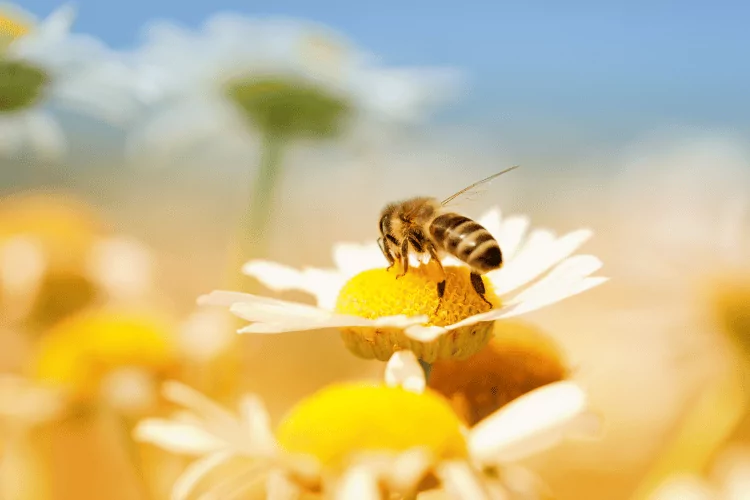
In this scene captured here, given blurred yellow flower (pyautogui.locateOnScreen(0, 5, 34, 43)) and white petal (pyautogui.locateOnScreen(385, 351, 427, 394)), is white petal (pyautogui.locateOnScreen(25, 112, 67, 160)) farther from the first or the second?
white petal (pyautogui.locateOnScreen(385, 351, 427, 394))

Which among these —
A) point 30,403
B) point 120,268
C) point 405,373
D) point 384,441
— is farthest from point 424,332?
point 120,268

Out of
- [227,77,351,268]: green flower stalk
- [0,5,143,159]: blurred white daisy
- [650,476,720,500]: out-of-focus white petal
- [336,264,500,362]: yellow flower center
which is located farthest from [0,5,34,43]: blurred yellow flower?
[650,476,720,500]: out-of-focus white petal

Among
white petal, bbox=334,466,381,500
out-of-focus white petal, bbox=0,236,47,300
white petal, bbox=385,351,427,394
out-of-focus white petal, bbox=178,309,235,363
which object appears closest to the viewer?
white petal, bbox=334,466,381,500

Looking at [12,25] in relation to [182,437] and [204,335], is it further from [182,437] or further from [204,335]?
[182,437]

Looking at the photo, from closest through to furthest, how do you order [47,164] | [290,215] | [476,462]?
[476,462] < [290,215] < [47,164]

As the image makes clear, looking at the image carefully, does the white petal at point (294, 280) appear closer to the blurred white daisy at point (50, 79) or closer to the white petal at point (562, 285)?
the white petal at point (562, 285)

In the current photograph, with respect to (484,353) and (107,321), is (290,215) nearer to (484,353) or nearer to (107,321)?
(107,321)

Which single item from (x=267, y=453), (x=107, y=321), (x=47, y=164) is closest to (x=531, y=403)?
(x=267, y=453)
